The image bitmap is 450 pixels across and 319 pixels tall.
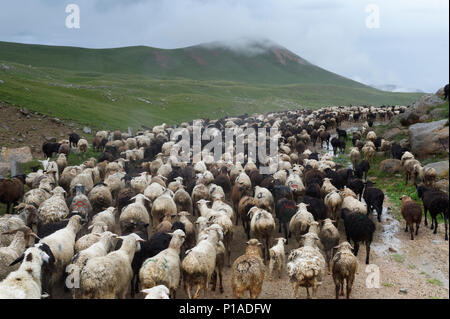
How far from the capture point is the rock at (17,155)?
18875mm

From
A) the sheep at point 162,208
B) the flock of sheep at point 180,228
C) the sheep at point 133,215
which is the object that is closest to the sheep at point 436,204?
the flock of sheep at point 180,228

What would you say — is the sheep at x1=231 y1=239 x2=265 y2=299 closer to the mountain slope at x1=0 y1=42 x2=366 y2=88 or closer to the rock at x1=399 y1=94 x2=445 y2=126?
the rock at x1=399 y1=94 x2=445 y2=126

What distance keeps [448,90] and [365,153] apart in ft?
23.2

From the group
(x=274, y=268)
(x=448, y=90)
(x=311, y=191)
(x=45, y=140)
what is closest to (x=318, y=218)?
(x=311, y=191)

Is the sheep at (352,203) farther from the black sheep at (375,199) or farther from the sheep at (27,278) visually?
the sheep at (27,278)

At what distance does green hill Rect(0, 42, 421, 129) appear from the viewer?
112ft

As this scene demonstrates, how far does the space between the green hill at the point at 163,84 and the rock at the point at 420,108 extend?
80.5 feet

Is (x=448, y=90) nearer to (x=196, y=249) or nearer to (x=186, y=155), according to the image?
(x=186, y=155)

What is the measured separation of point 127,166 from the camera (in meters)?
18.1

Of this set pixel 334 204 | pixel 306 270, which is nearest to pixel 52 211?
pixel 306 270

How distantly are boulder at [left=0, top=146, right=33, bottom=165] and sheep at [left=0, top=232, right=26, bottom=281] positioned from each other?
12.5 metres

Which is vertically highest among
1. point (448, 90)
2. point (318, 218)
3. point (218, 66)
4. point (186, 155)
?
point (218, 66)

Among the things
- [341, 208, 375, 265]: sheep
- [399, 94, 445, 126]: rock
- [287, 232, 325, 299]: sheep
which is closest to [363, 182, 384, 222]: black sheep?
[341, 208, 375, 265]: sheep

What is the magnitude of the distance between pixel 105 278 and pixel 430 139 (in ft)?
59.3
